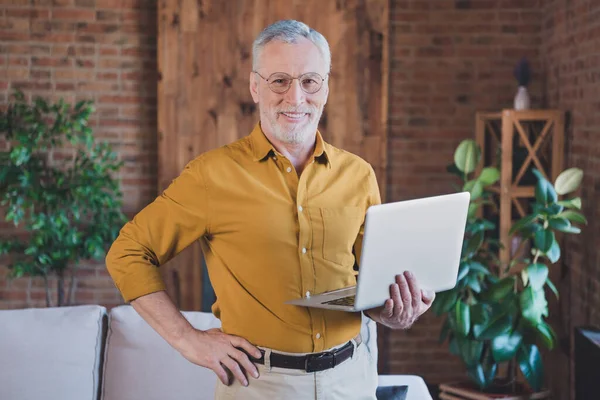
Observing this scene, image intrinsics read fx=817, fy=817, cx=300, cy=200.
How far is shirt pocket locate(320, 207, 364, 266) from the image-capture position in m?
1.95

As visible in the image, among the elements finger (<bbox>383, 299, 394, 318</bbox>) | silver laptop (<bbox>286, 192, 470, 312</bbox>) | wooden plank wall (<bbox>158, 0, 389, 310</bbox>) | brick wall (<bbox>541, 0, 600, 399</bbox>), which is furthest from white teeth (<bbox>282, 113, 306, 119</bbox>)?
wooden plank wall (<bbox>158, 0, 389, 310</bbox>)

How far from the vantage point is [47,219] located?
4457 millimetres

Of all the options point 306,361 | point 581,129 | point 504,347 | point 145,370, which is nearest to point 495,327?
point 504,347

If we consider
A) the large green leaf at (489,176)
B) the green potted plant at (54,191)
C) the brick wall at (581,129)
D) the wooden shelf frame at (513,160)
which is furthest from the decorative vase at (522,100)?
the green potted plant at (54,191)

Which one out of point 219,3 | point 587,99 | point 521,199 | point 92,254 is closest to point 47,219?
point 92,254

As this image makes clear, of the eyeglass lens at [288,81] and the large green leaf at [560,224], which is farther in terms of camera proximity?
the large green leaf at [560,224]

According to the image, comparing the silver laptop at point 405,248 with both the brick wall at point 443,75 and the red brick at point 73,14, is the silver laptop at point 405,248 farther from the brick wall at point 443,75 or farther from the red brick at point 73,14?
the red brick at point 73,14

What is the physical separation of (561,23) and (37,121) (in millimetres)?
2909

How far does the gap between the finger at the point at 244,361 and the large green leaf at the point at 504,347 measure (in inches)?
85.4

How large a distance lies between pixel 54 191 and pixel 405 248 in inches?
124

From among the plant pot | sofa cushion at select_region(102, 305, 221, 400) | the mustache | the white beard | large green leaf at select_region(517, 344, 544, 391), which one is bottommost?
the plant pot

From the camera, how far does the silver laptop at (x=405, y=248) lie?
167 centimetres

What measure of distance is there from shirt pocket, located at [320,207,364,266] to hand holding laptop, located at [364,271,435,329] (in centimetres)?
18

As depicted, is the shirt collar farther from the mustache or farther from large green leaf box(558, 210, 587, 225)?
large green leaf box(558, 210, 587, 225)
